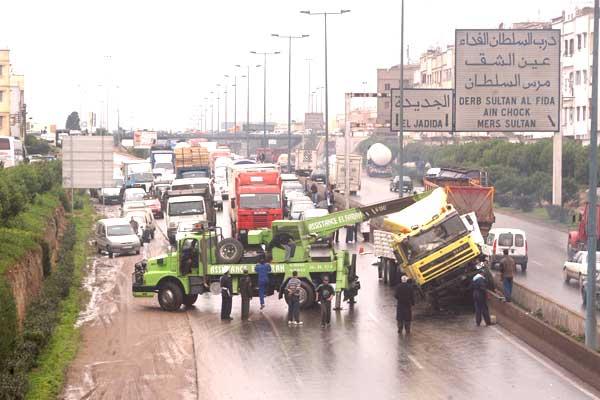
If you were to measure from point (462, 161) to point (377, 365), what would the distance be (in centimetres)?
6656

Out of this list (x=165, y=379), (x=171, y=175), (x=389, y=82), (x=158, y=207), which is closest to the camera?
(x=165, y=379)

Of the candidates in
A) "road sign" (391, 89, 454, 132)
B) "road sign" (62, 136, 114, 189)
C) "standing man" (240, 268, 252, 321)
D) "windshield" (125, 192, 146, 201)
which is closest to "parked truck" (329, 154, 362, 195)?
"windshield" (125, 192, 146, 201)

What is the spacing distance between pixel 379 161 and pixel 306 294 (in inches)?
3579

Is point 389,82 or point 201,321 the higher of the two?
point 389,82

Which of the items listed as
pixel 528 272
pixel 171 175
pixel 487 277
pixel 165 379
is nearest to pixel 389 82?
pixel 171 175

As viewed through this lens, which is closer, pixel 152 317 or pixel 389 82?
pixel 152 317

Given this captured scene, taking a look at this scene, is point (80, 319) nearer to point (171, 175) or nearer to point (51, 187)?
point (51, 187)

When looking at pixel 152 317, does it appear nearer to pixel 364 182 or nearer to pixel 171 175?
pixel 171 175

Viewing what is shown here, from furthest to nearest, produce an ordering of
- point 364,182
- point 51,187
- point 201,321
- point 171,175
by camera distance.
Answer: point 364,182
point 171,175
point 51,187
point 201,321

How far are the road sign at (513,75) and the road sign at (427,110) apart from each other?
1610 millimetres

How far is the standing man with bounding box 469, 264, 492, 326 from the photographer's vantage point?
28.2 m

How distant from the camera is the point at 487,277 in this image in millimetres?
30750

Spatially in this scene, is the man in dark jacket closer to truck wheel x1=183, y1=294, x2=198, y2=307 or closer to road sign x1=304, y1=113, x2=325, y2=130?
truck wheel x1=183, y1=294, x2=198, y2=307

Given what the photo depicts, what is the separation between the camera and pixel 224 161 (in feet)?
289
